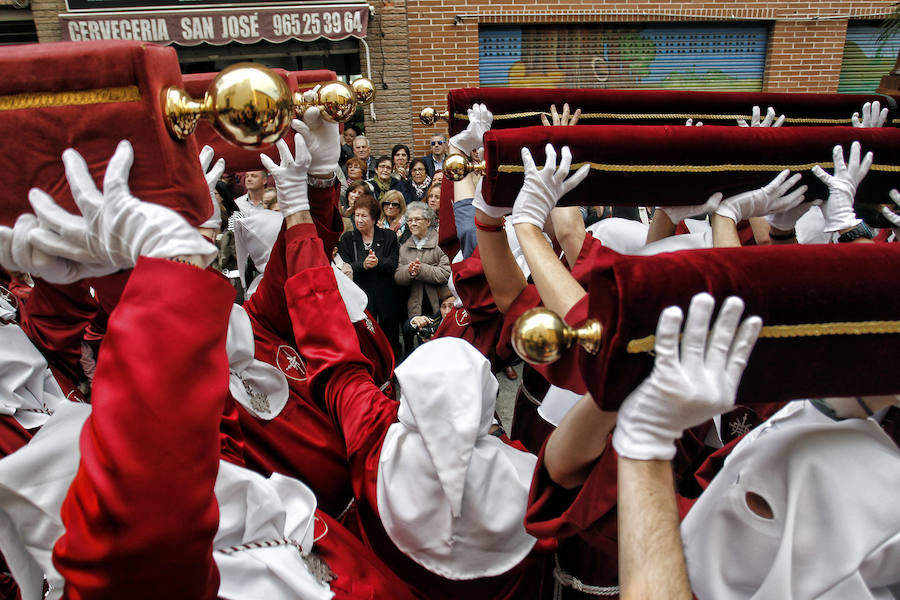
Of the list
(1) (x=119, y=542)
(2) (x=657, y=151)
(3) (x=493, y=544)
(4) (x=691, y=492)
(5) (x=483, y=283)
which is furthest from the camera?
(5) (x=483, y=283)

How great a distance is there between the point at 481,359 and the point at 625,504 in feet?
1.91

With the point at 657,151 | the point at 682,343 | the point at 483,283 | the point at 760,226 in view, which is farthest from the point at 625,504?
the point at 760,226

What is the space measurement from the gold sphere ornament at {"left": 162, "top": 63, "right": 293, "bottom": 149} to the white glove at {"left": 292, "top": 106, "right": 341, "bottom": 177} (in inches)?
44.2

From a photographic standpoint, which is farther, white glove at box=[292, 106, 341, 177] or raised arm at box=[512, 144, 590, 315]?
white glove at box=[292, 106, 341, 177]

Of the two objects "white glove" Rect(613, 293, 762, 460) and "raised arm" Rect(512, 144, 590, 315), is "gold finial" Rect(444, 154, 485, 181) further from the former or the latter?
"white glove" Rect(613, 293, 762, 460)

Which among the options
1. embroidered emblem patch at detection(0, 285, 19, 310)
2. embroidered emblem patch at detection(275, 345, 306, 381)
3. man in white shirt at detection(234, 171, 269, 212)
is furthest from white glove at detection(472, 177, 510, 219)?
man in white shirt at detection(234, 171, 269, 212)

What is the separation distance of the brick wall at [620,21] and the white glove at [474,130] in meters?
4.87

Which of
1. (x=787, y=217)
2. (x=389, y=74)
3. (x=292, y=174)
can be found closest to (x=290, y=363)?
(x=292, y=174)

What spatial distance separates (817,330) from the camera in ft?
2.96

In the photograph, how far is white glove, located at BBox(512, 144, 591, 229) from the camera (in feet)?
5.35

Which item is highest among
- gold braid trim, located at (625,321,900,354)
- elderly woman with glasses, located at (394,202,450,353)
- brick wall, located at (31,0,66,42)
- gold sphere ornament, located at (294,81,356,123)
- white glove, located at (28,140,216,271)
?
brick wall, located at (31,0,66,42)

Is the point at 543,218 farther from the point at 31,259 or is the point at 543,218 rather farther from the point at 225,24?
the point at 225,24

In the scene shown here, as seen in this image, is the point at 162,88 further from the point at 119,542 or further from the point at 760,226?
the point at 760,226

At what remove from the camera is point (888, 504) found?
0.90m
